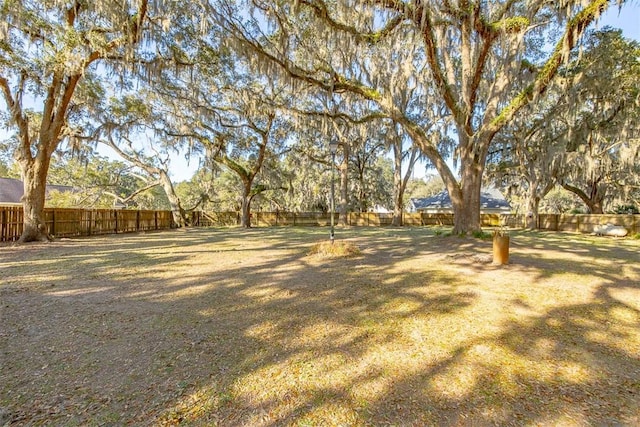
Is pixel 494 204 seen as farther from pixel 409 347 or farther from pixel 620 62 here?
pixel 409 347

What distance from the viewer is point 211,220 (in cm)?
2383

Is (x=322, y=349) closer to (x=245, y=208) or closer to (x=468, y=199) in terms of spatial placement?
(x=468, y=199)

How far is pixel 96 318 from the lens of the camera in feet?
9.82

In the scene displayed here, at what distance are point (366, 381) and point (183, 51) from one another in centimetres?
1173

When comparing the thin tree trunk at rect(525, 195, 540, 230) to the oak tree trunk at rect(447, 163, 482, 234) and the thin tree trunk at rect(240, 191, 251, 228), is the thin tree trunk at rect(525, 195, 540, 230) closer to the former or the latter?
the oak tree trunk at rect(447, 163, 482, 234)

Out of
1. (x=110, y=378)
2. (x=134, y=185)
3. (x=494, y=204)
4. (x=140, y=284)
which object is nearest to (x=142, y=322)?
(x=110, y=378)

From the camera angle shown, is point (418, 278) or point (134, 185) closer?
point (418, 278)

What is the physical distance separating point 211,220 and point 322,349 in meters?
23.2

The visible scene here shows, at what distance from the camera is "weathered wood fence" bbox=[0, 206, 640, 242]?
1092cm

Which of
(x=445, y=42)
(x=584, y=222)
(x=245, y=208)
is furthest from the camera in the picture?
(x=245, y=208)

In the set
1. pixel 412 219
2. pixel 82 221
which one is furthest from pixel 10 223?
pixel 412 219

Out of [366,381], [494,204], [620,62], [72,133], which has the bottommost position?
[366,381]

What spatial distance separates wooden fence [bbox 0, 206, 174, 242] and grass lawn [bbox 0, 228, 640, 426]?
7.26 m

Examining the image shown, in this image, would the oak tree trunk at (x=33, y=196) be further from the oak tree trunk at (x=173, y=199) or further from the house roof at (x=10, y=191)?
the house roof at (x=10, y=191)
